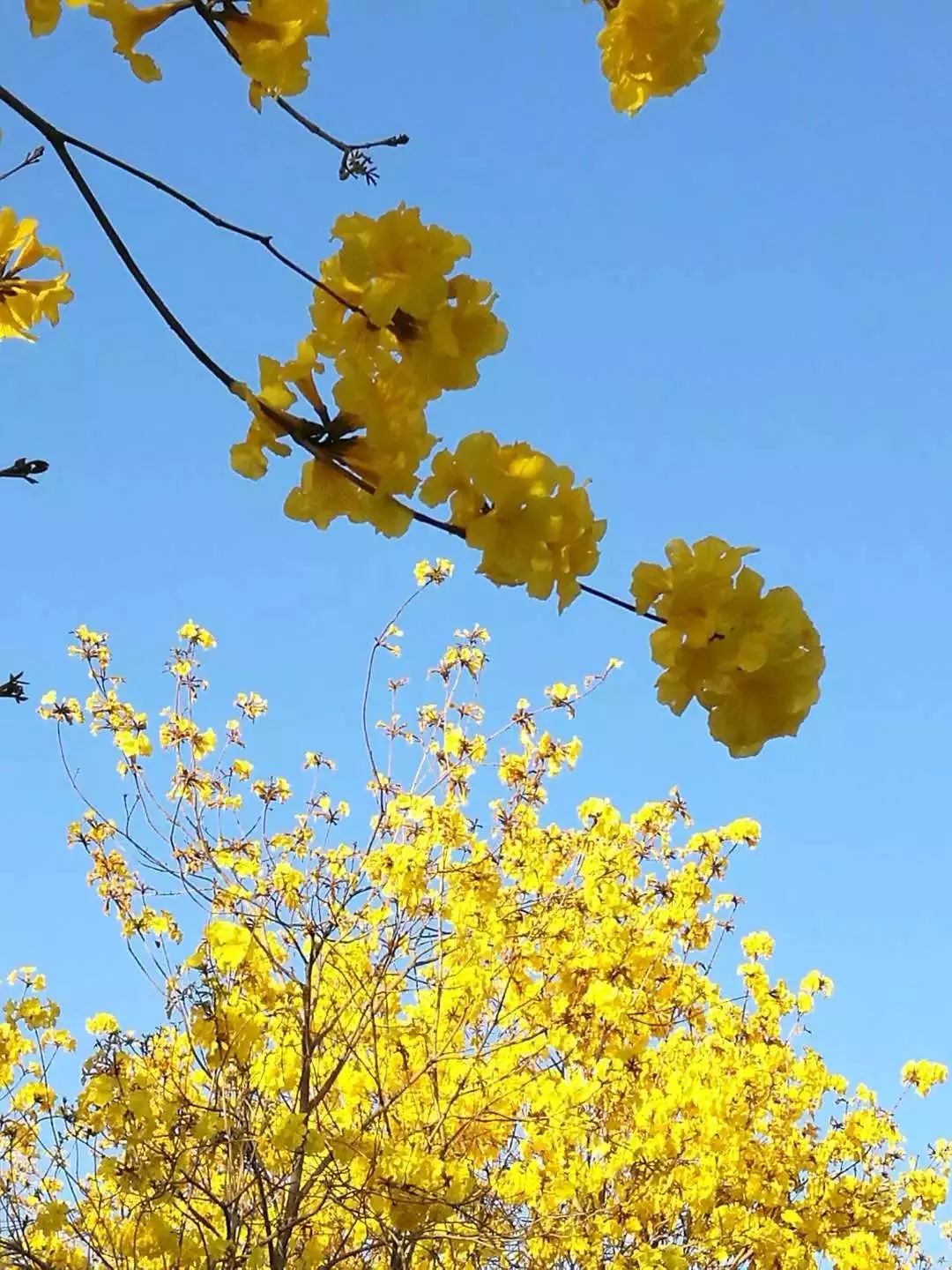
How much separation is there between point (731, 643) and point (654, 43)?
0.65 metres

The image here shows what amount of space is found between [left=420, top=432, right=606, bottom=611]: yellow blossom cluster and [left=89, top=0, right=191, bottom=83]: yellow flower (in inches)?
20.1

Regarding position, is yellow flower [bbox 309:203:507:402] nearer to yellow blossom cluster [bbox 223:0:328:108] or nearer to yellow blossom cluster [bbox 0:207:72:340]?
yellow blossom cluster [bbox 223:0:328:108]

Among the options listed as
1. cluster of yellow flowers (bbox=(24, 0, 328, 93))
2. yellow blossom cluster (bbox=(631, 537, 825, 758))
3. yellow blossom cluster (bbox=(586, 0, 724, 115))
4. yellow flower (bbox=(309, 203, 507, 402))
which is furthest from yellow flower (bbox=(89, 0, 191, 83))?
yellow blossom cluster (bbox=(631, 537, 825, 758))

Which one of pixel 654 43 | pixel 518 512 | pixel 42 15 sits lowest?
pixel 518 512

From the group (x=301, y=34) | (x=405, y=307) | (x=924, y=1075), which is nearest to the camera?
(x=405, y=307)

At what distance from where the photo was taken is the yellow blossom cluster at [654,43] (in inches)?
48.2

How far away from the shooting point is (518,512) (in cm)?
109

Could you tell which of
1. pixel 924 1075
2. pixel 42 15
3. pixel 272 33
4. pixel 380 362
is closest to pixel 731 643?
pixel 380 362

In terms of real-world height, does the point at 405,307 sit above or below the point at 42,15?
below

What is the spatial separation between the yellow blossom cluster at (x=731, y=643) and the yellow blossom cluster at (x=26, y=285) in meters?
1.02

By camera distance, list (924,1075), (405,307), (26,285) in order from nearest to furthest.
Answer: (405,307), (26,285), (924,1075)

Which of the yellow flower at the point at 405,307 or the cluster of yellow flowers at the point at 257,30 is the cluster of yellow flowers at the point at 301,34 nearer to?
the cluster of yellow flowers at the point at 257,30

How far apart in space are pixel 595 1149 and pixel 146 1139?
2018 mm

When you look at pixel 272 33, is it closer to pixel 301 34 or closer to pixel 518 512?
pixel 301 34
